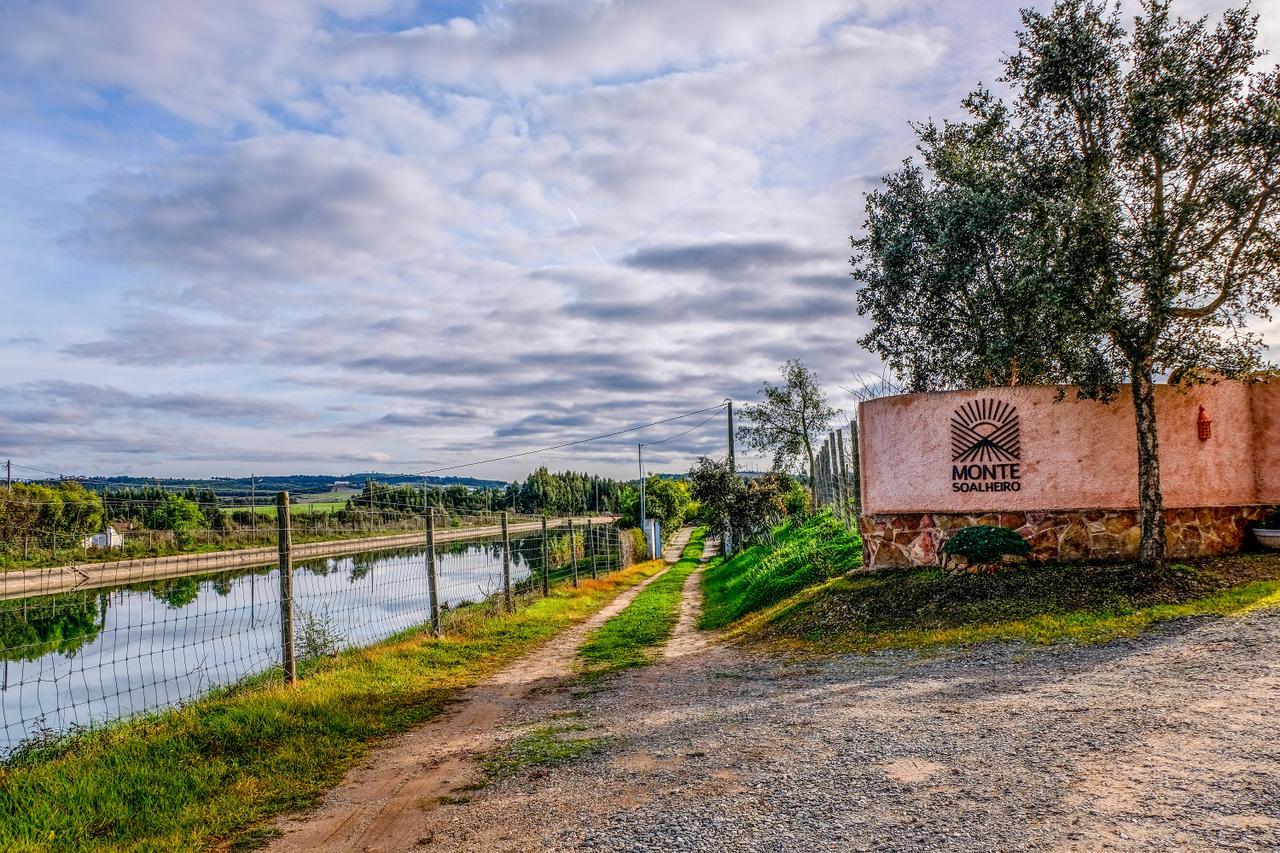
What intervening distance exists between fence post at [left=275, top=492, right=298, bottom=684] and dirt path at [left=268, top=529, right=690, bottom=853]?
186 cm

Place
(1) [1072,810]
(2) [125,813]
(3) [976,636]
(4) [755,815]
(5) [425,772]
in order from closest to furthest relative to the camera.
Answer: (1) [1072,810] → (4) [755,815] → (2) [125,813] → (5) [425,772] → (3) [976,636]

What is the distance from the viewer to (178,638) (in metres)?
18.6

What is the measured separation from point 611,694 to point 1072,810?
16.5 feet

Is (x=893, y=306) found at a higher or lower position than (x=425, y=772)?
higher

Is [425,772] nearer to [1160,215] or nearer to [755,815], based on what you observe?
[755,815]

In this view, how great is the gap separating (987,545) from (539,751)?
8379 millimetres

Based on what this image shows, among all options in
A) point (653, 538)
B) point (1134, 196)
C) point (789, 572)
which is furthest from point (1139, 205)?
point (653, 538)

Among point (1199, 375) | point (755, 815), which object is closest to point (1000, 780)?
point (755, 815)

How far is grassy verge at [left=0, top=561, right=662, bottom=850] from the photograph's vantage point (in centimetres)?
482

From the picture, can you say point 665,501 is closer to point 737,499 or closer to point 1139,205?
point 737,499

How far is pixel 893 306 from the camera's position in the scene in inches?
625

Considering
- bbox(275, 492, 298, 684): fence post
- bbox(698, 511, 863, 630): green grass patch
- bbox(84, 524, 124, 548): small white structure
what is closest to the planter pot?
bbox(698, 511, 863, 630): green grass patch

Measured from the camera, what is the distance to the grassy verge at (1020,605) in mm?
9203

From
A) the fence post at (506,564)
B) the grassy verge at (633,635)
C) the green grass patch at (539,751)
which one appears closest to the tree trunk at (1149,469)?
the grassy verge at (633,635)
